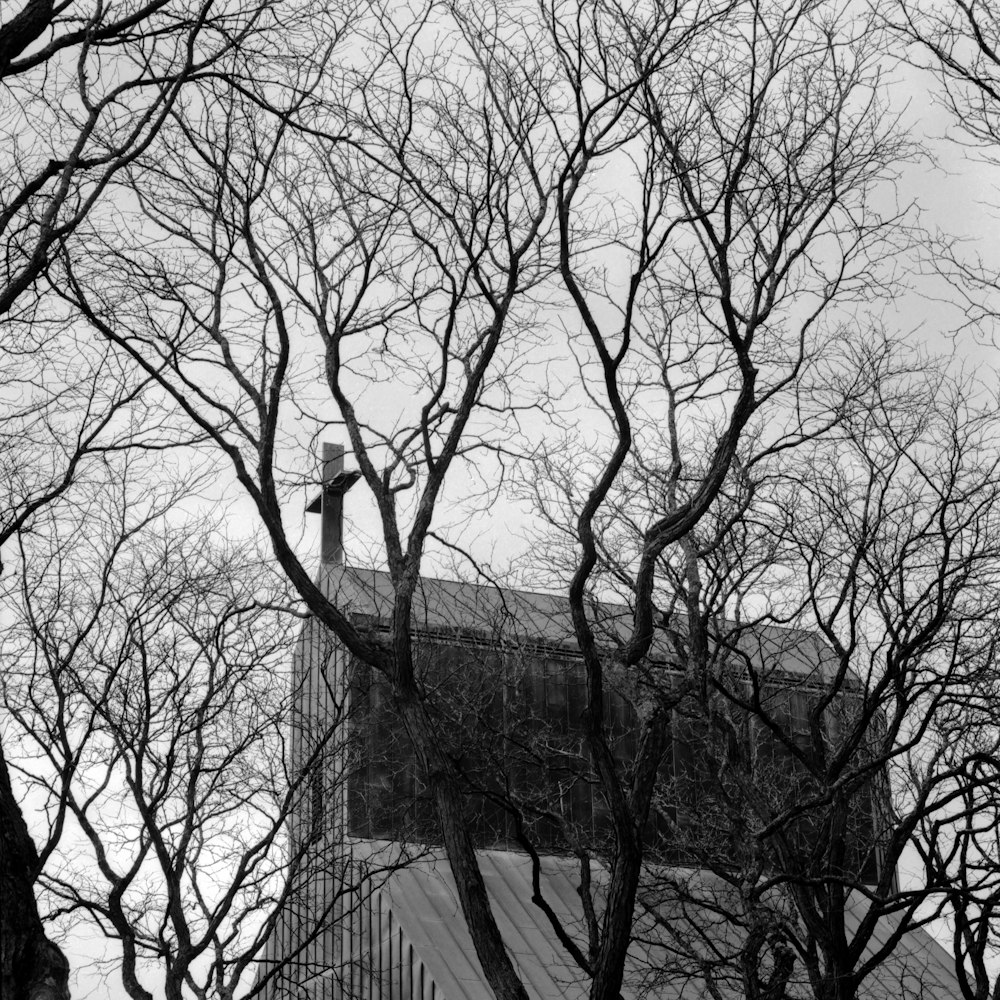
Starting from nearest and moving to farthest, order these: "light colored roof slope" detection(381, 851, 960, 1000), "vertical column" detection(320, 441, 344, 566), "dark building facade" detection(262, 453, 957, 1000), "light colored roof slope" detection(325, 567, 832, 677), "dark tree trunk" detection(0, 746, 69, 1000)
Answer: "dark tree trunk" detection(0, 746, 69, 1000) → "light colored roof slope" detection(325, 567, 832, 677) → "dark building facade" detection(262, 453, 957, 1000) → "light colored roof slope" detection(381, 851, 960, 1000) → "vertical column" detection(320, 441, 344, 566)

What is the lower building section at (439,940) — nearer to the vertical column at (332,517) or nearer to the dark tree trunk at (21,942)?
the vertical column at (332,517)

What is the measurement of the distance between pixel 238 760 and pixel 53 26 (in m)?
10.6

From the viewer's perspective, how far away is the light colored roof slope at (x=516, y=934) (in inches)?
731

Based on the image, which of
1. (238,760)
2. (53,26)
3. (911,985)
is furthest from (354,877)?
(53,26)

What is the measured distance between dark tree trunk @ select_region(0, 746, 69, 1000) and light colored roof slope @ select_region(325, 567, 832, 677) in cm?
888

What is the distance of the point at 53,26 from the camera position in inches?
322

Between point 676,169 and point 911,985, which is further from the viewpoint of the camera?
point 911,985

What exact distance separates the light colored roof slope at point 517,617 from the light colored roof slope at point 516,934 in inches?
136

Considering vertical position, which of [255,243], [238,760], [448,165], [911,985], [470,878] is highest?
[448,165]

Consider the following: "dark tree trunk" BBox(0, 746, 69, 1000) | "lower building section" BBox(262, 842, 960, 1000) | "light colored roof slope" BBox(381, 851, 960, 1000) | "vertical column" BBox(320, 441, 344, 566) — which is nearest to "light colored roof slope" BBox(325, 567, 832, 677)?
"vertical column" BBox(320, 441, 344, 566)

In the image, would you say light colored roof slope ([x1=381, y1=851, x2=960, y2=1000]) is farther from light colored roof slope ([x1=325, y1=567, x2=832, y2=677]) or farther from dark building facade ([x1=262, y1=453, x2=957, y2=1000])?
light colored roof slope ([x1=325, y1=567, x2=832, y2=677])

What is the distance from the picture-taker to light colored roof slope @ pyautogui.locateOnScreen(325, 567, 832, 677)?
51.5 ft

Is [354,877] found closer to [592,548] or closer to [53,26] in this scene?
[592,548]

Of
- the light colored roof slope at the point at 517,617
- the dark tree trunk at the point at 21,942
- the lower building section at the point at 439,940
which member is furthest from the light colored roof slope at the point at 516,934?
the dark tree trunk at the point at 21,942
